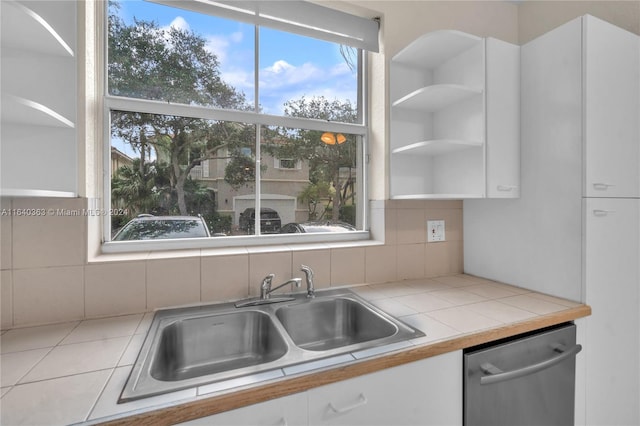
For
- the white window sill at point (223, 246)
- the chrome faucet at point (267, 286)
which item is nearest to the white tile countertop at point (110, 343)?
the white window sill at point (223, 246)

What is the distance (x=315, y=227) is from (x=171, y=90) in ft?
3.37

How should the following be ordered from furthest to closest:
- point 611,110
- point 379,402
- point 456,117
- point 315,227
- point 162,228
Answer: point 315,227, point 456,117, point 162,228, point 611,110, point 379,402

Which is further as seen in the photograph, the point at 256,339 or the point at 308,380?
the point at 256,339

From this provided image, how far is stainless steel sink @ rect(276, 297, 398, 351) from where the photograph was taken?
1.30m

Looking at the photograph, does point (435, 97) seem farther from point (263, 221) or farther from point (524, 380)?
point (524, 380)

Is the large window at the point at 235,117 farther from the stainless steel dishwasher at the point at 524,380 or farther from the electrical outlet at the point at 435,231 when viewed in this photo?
the stainless steel dishwasher at the point at 524,380

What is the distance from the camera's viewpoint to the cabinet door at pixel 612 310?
125cm

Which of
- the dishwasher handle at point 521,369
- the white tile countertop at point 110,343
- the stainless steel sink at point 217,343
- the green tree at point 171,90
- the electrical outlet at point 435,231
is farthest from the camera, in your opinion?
the electrical outlet at point 435,231

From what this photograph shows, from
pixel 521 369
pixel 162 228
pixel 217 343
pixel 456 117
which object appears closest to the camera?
pixel 521 369

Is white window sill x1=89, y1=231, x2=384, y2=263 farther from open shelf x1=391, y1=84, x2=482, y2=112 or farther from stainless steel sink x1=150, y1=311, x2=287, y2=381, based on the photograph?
open shelf x1=391, y1=84, x2=482, y2=112

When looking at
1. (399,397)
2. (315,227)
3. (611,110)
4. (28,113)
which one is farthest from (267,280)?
(611,110)

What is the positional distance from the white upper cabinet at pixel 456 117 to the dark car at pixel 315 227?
352mm

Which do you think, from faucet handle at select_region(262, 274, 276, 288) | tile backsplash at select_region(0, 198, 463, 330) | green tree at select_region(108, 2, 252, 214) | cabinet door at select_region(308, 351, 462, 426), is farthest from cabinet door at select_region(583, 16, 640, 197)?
green tree at select_region(108, 2, 252, 214)

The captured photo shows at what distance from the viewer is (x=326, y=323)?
1.38 metres
